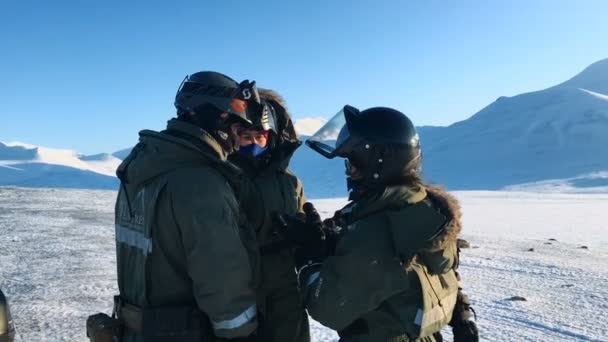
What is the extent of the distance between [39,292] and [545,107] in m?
133

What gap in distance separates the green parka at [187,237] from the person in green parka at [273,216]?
1.54 feet

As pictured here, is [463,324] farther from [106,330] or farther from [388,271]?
[106,330]

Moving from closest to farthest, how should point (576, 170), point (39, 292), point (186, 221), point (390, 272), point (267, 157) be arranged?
point (186, 221) < point (390, 272) < point (267, 157) < point (39, 292) < point (576, 170)

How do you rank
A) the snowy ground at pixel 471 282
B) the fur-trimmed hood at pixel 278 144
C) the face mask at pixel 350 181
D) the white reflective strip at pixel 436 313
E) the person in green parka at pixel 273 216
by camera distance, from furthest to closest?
the snowy ground at pixel 471 282, the fur-trimmed hood at pixel 278 144, the person in green parka at pixel 273 216, the face mask at pixel 350 181, the white reflective strip at pixel 436 313

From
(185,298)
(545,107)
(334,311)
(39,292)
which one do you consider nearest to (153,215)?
(185,298)

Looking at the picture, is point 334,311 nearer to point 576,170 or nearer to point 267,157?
point 267,157

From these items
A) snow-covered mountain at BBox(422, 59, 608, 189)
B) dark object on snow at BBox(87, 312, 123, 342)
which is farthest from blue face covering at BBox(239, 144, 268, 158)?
snow-covered mountain at BBox(422, 59, 608, 189)

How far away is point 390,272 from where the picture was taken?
2.27 meters

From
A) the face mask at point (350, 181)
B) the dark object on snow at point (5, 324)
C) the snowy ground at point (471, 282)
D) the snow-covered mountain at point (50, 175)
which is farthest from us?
the snow-covered mountain at point (50, 175)

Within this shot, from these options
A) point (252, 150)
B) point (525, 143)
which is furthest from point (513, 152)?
point (252, 150)

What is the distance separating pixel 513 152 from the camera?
109 m

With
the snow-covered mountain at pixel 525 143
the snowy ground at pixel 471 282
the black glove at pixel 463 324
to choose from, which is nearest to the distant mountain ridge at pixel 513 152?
the snow-covered mountain at pixel 525 143

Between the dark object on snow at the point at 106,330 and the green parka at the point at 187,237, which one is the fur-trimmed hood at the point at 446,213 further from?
the dark object on snow at the point at 106,330

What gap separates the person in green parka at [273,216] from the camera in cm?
287
